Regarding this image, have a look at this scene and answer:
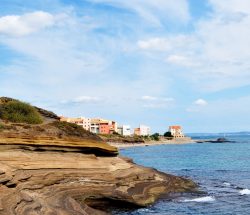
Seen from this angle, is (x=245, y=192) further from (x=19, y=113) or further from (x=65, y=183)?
(x=19, y=113)

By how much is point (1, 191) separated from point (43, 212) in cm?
263

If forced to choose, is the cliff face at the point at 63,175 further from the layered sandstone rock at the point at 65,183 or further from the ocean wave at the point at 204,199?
the ocean wave at the point at 204,199

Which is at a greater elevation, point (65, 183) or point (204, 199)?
point (65, 183)

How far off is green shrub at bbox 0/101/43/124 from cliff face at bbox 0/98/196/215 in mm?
5157

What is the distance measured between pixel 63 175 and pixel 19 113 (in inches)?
538

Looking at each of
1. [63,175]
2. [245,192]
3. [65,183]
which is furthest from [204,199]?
[63,175]

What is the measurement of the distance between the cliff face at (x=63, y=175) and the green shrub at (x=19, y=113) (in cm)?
516

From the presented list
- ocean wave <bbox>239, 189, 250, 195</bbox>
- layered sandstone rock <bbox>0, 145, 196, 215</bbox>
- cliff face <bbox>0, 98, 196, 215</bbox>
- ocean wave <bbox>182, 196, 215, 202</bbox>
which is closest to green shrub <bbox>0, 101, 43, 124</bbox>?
cliff face <bbox>0, 98, 196, 215</bbox>

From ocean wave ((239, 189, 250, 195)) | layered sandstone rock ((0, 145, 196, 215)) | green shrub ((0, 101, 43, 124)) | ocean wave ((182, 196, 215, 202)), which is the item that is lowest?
ocean wave ((182, 196, 215, 202))

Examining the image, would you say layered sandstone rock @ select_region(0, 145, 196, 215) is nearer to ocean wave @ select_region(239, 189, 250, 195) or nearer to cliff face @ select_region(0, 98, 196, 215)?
cliff face @ select_region(0, 98, 196, 215)

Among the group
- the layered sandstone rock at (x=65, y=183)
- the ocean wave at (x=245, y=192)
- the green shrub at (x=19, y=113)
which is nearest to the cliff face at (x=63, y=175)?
the layered sandstone rock at (x=65, y=183)

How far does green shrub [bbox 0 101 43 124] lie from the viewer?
4269cm

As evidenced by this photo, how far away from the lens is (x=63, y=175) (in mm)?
32594

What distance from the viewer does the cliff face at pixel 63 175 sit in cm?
2671
